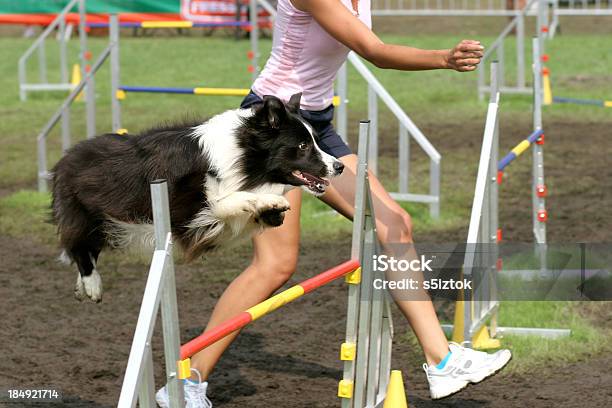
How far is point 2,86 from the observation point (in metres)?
15.8

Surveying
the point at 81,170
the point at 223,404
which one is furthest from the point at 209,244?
the point at 223,404

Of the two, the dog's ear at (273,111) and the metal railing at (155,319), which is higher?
the dog's ear at (273,111)

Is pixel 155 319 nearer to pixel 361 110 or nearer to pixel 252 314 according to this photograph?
pixel 252 314

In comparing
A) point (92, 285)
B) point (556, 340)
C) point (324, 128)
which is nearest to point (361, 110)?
point (556, 340)

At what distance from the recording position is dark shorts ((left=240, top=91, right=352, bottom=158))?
412cm

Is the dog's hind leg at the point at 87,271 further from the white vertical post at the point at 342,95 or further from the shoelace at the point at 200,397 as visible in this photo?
the white vertical post at the point at 342,95

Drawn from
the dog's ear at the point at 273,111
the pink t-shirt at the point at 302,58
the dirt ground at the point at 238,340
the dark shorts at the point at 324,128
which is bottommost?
the dirt ground at the point at 238,340

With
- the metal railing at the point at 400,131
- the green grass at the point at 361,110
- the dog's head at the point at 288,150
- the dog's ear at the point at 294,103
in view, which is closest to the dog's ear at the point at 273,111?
the dog's head at the point at 288,150

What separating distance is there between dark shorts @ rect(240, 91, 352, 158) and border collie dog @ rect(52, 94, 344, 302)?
212 mm

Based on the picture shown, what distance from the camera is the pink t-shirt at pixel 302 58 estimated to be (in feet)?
13.1

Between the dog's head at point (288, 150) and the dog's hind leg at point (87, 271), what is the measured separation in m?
0.85

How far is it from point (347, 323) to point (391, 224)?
1.56 ft

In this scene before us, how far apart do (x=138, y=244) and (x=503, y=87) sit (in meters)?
11.2

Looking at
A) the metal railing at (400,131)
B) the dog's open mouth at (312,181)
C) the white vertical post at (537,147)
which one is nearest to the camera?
the dog's open mouth at (312,181)
